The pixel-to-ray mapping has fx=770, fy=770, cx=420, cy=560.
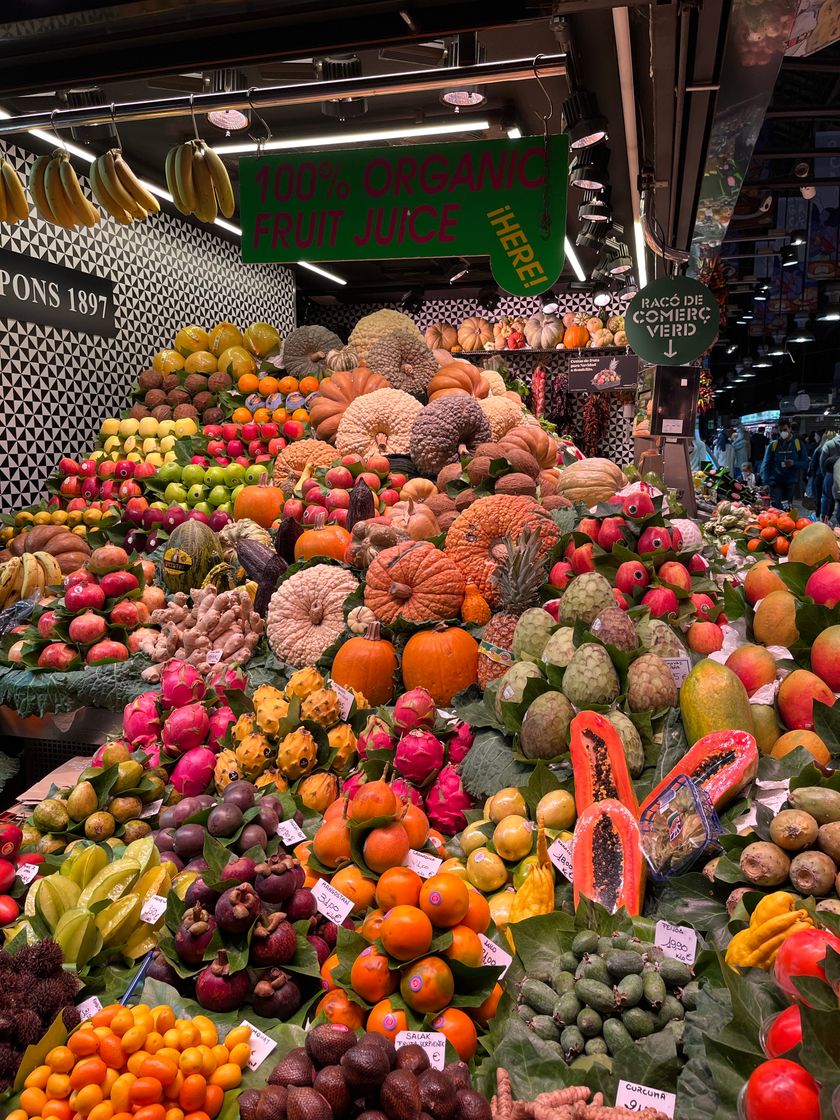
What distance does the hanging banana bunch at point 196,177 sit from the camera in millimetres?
3889

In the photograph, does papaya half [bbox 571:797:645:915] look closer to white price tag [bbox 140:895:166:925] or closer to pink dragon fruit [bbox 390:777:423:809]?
pink dragon fruit [bbox 390:777:423:809]

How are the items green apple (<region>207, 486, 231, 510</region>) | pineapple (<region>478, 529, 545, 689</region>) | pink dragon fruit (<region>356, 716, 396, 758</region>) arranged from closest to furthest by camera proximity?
pink dragon fruit (<region>356, 716, 396, 758</region>)
pineapple (<region>478, 529, 545, 689</region>)
green apple (<region>207, 486, 231, 510</region>)

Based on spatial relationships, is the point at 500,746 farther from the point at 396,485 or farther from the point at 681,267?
the point at 681,267

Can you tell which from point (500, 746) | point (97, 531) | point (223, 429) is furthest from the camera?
point (223, 429)

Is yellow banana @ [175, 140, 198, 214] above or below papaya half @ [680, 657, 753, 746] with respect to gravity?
above

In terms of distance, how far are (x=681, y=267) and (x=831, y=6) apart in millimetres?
5769

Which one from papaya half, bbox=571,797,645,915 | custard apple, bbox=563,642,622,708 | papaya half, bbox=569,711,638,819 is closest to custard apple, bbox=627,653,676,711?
custard apple, bbox=563,642,622,708

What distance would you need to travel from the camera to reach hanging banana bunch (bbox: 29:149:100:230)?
12.6 feet

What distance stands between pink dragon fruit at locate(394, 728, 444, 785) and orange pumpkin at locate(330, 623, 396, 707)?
24.6 inches

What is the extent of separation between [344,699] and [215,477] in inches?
123

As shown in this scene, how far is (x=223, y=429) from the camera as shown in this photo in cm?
643

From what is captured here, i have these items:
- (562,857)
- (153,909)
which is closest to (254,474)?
(153,909)

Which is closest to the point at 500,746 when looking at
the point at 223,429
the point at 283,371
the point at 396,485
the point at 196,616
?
the point at 196,616

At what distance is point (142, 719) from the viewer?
304 cm
